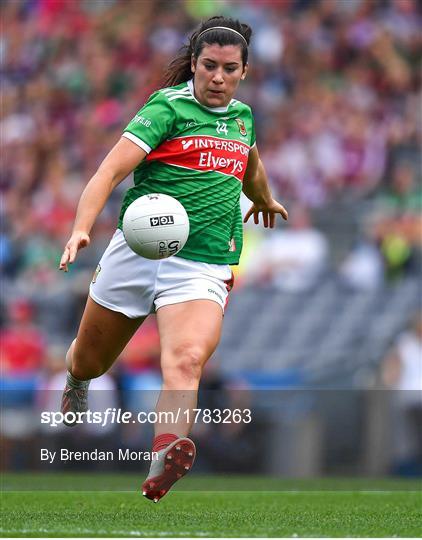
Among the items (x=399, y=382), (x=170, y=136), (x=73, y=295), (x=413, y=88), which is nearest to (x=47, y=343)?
(x=73, y=295)

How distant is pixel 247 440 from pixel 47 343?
116 inches

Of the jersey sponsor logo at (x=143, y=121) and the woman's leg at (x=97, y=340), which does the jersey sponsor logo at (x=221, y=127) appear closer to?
the jersey sponsor logo at (x=143, y=121)

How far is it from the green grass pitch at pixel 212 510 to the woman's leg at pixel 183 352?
0.52m

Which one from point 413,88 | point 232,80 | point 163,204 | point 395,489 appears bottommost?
point 395,489

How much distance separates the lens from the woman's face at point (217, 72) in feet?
21.6

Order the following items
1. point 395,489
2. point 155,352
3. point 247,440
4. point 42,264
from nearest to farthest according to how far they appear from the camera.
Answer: point 395,489 → point 247,440 → point 155,352 → point 42,264

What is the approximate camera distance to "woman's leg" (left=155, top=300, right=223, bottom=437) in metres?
6.19

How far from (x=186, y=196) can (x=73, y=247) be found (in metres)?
0.90

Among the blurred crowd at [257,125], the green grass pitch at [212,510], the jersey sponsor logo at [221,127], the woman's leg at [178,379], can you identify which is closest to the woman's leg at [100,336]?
the woman's leg at [178,379]

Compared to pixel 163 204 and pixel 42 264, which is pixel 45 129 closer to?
pixel 42 264

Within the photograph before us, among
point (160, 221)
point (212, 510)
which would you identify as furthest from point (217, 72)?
point (212, 510)

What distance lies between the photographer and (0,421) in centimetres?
1343

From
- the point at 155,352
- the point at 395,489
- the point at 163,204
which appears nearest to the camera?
the point at 163,204

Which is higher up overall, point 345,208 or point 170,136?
point 170,136
